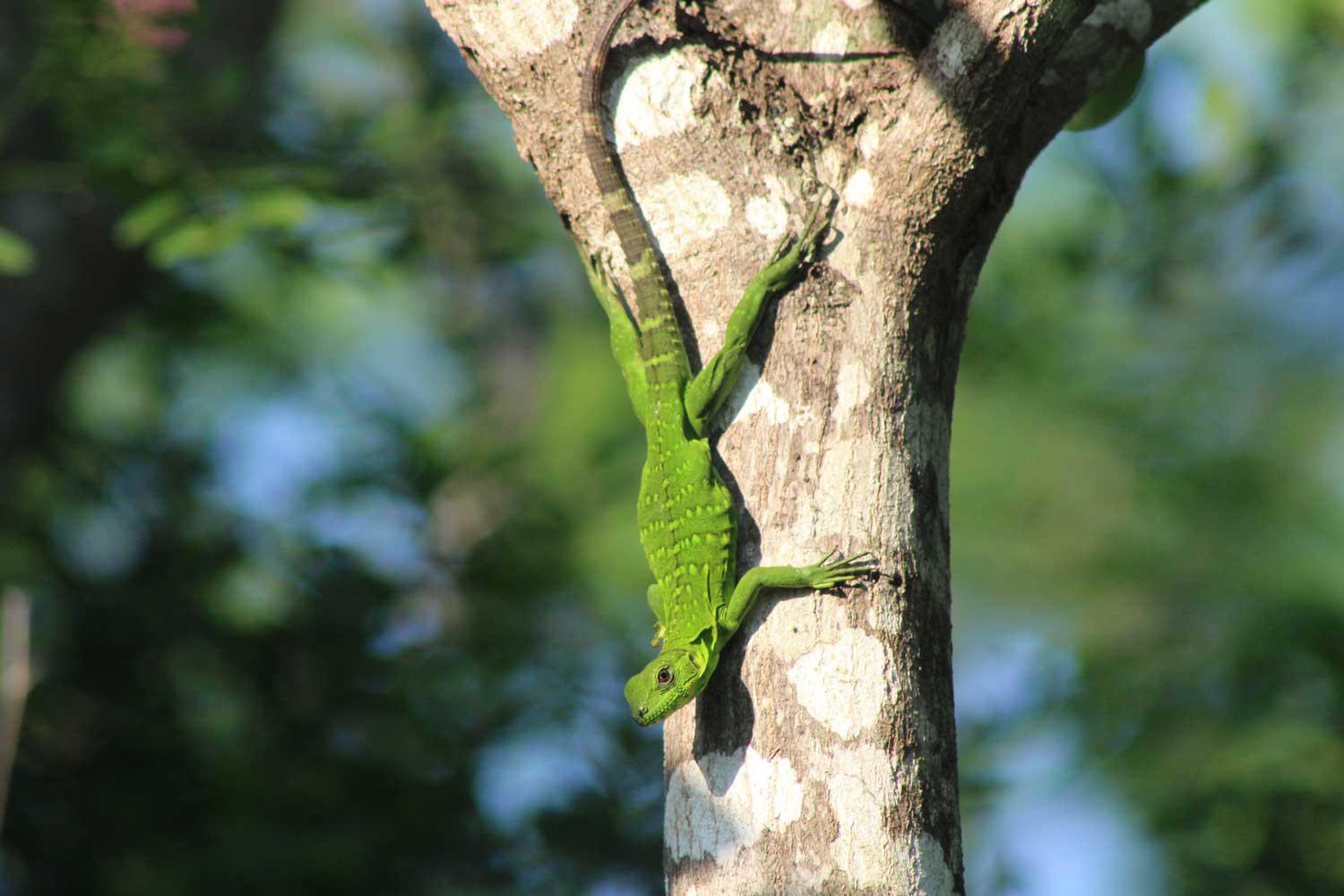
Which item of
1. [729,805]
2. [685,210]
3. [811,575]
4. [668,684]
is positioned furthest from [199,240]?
[729,805]

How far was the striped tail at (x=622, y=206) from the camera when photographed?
261cm

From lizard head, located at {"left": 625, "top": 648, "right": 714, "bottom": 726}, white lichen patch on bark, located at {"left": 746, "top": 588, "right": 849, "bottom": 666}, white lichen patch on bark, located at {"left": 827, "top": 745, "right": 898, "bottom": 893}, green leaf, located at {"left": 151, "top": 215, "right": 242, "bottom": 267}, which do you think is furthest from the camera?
green leaf, located at {"left": 151, "top": 215, "right": 242, "bottom": 267}

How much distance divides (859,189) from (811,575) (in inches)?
34.5

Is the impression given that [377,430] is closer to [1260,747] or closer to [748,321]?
[748,321]

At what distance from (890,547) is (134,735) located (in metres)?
5.65

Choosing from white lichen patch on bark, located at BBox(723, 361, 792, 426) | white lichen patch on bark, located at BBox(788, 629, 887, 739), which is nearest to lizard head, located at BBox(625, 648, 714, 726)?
white lichen patch on bark, located at BBox(788, 629, 887, 739)

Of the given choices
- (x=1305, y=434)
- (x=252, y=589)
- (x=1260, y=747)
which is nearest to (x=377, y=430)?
(x=252, y=589)

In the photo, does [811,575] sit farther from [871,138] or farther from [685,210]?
[871,138]

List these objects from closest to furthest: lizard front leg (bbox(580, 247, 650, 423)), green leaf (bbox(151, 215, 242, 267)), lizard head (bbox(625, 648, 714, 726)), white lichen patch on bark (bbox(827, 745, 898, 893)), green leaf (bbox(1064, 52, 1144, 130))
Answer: white lichen patch on bark (bbox(827, 745, 898, 893)) < lizard head (bbox(625, 648, 714, 726)) < lizard front leg (bbox(580, 247, 650, 423)) < green leaf (bbox(1064, 52, 1144, 130)) < green leaf (bbox(151, 215, 242, 267))

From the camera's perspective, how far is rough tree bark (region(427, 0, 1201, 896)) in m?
2.16

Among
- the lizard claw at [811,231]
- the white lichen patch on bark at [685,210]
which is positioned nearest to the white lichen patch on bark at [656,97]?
the white lichen patch on bark at [685,210]

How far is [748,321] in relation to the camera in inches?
96.0

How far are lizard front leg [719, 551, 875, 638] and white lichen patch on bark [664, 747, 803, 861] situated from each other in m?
0.32

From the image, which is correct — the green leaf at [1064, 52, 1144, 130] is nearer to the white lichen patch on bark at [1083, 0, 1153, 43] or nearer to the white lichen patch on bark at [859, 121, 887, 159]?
the white lichen patch on bark at [1083, 0, 1153, 43]
